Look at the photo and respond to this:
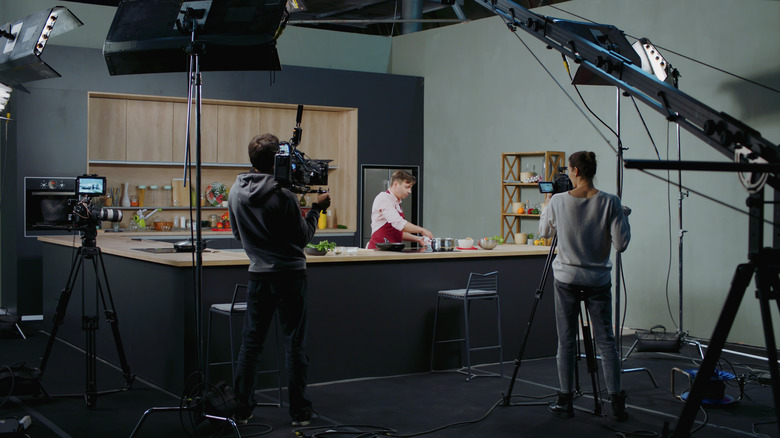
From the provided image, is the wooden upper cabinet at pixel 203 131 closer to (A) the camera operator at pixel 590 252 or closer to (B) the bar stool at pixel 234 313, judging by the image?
(B) the bar stool at pixel 234 313

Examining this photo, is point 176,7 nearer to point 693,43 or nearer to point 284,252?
point 284,252

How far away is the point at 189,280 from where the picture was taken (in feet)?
15.4

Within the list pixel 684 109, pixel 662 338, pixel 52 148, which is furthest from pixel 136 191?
pixel 684 109

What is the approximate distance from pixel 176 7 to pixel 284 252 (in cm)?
136

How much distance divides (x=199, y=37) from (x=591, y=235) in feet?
7.64

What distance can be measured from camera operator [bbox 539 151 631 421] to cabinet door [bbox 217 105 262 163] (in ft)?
18.6

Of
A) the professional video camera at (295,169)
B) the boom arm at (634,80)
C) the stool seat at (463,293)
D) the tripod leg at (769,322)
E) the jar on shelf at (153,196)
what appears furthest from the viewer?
the jar on shelf at (153,196)

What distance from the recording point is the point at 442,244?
19.6ft

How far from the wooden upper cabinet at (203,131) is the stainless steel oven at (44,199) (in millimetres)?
1409

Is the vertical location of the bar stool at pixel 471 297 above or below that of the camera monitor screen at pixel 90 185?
below

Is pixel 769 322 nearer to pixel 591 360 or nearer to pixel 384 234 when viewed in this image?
pixel 591 360

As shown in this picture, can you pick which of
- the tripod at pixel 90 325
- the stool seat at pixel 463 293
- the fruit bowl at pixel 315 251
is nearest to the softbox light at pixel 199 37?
the tripod at pixel 90 325

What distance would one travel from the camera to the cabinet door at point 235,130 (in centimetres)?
909


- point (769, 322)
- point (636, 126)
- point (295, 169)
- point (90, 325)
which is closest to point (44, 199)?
point (90, 325)
